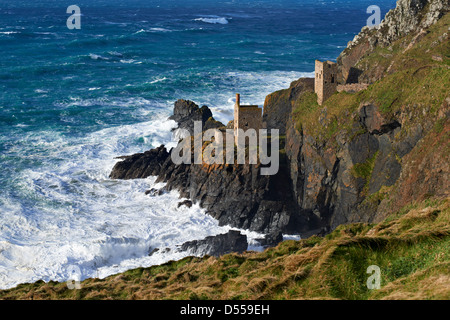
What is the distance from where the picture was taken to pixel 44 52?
123 metres

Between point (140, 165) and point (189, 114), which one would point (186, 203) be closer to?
point (140, 165)

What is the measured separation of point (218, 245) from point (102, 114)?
1695 inches

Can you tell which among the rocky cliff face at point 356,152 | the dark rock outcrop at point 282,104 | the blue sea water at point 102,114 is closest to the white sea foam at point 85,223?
the blue sea water at point 102,114

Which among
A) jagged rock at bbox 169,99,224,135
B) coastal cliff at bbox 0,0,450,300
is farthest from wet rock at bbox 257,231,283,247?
jagged rock at bbox 169,99,224,135

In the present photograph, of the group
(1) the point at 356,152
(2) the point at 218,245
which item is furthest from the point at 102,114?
(1) the point at 356,152

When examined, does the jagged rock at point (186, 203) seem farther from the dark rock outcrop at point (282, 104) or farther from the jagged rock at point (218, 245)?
the dark rock outcrop at point (282, 104)

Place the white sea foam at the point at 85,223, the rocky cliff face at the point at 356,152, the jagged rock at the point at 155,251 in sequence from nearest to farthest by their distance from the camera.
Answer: the rocky cliff face at the point at 356,152, the white sea foam at the point at 85,223, the jagged rock at the point at 155,251

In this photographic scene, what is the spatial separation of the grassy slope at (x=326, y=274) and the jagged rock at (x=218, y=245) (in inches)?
696

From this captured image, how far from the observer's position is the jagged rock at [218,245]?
4459 cm

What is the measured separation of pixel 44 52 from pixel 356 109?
312 feet

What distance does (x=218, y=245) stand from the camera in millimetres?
45188

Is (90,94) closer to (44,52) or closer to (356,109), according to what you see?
(44,52)

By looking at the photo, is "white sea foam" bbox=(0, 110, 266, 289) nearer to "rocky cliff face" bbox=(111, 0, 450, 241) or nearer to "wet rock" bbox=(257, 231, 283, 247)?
"wet rock" bbox=(257, 231, 283, 247)
